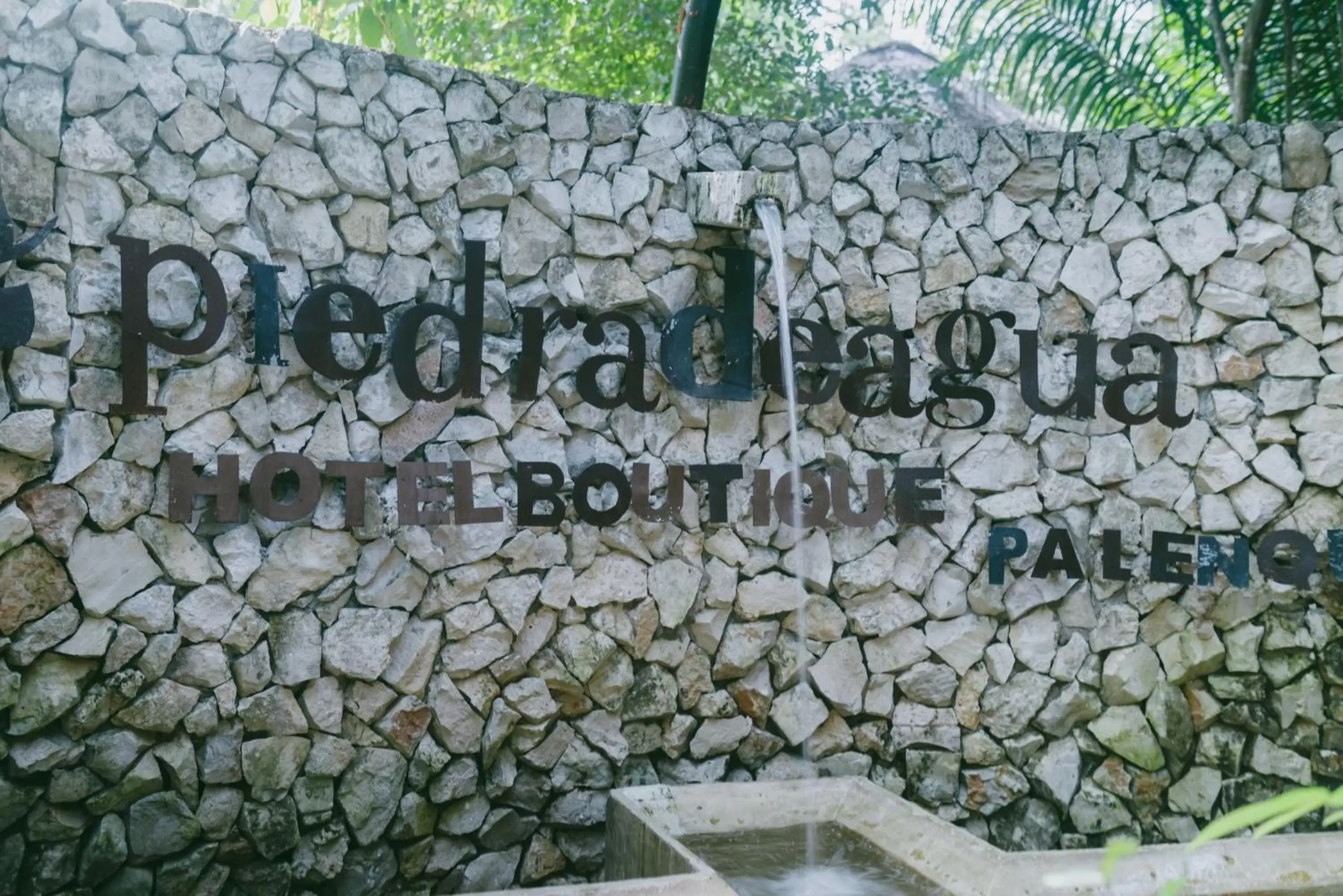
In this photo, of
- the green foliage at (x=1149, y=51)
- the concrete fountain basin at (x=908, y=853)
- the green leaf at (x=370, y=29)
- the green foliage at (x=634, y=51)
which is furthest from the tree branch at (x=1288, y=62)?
the green leaf at (x=370, y=29)

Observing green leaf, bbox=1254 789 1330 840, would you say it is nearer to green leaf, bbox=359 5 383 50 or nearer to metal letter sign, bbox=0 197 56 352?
metal letter sign, bbox=0 197 56 352

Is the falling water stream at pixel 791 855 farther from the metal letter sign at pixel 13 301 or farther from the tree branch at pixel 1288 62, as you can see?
the tree branch at pixel 1288 62

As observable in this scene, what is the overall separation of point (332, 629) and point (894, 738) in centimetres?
221

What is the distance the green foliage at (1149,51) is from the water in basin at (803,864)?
4073 millimetres


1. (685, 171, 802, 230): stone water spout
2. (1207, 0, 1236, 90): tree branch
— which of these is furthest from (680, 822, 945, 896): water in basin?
(1207, 0, 1236, 90): tree branch

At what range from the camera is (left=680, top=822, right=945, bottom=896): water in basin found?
3432 millimetres

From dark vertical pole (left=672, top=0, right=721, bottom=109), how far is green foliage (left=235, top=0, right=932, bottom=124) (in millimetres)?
1313

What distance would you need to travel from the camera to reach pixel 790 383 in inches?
179

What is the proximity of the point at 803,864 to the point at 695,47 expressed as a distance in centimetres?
370

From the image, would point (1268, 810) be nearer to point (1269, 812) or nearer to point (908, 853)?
point (1269, 812)

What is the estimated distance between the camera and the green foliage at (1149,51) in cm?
572

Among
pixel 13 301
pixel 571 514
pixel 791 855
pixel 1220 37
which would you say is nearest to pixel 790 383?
pixel 571 514

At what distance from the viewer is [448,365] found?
4.17 meters

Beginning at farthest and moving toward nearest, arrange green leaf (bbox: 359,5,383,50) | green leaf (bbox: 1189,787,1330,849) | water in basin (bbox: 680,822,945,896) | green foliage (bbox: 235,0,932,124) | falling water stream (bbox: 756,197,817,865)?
green foliage (bbox: 235,0,932,124) < green leaf (bbox: 359,5,383,50) < falling water stream (bbox: 756,197,817,865) < water in basin (bbox: 680,822,945,896) < green leaf (bbox: 1189,787,1330,849)
